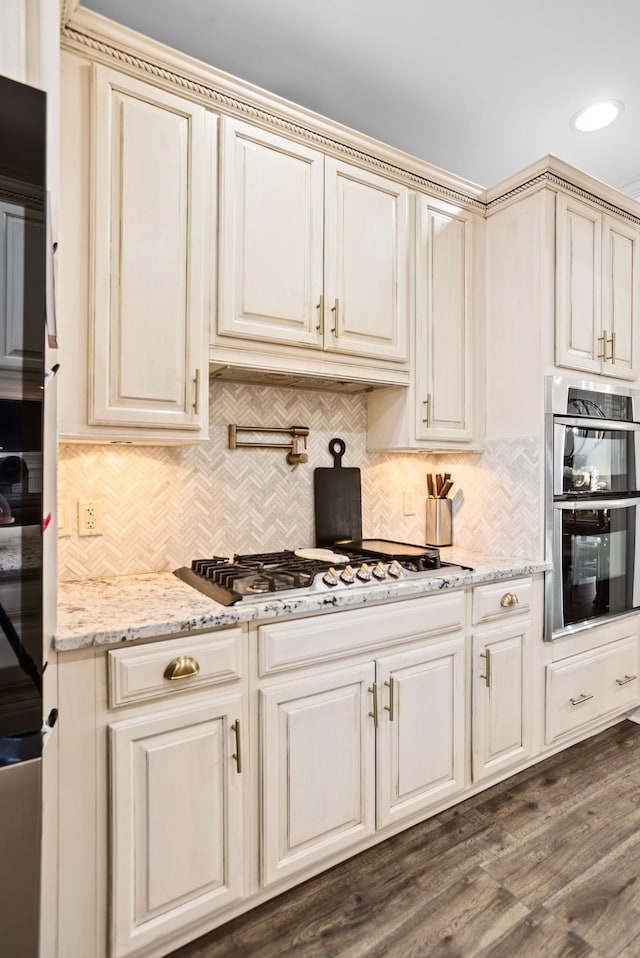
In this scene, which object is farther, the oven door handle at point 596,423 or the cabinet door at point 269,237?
the oven door handle at point 596,423

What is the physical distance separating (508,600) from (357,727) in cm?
80

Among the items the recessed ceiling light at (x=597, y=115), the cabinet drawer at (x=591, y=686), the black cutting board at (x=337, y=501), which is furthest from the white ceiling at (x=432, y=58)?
the cabinet drawer at (x=591, y=686)

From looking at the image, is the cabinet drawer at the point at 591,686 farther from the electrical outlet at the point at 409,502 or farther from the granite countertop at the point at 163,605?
the electrical outlet at the point at 409,502

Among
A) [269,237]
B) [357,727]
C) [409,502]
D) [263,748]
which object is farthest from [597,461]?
[263,748]

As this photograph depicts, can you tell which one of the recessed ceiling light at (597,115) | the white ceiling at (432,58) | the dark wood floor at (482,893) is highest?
the recessed ceiling light at (597,115)

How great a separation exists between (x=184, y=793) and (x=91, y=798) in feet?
0.76

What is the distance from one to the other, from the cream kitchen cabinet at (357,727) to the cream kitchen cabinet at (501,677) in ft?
0.30

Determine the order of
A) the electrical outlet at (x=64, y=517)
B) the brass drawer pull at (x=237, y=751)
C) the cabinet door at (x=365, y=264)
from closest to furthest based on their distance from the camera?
1. the brass drawer pull at (x=237, y=751)
2. the electrical outlet at (x=64, y=517)
3. the cabinet door at (x=365, y=264)

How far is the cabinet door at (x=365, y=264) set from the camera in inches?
80.9

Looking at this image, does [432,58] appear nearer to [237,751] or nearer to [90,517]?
[90,517]

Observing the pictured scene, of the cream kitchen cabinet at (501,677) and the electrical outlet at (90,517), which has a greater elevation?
the electrical outlet at (90,517)

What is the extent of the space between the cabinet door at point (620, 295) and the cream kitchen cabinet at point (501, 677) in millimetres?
1214

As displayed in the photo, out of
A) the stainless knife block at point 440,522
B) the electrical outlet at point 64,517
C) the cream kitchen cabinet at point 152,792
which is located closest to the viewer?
the cream kitchen cabinet at point 152,792

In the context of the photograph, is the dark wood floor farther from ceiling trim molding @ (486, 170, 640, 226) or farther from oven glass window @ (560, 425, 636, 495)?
ceiling trim molding @ (486, 170, 640, 226)
